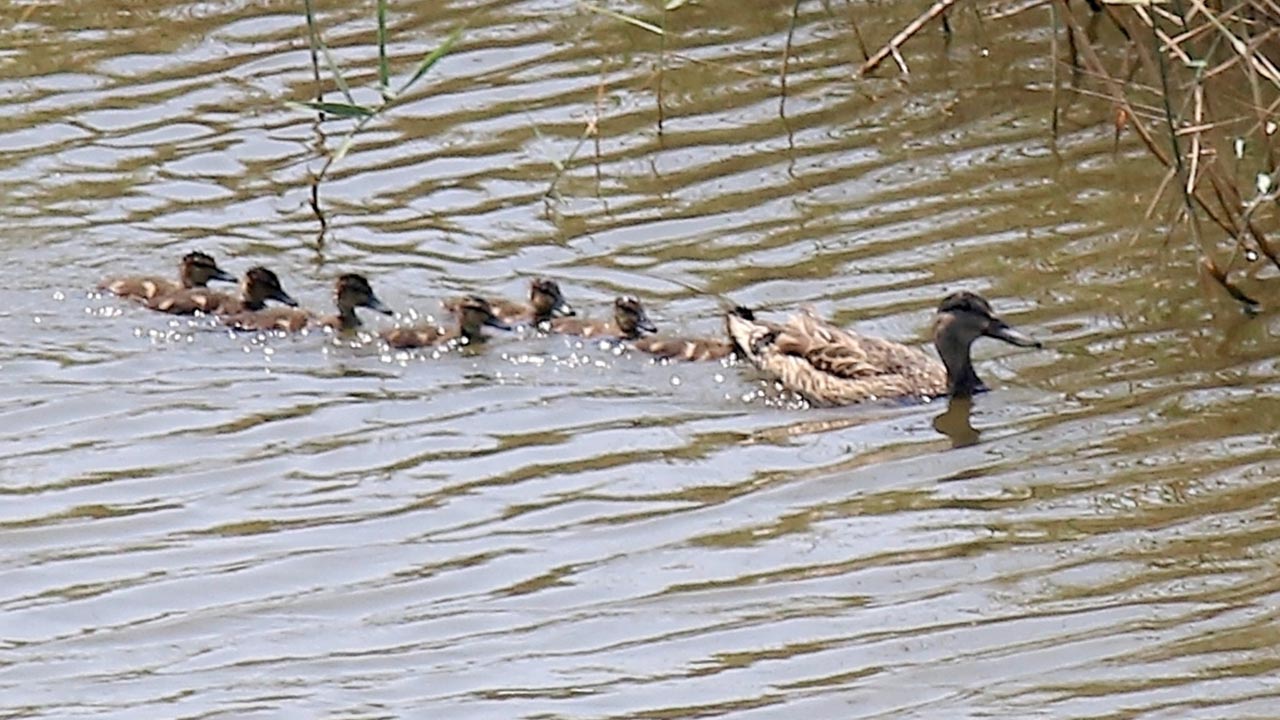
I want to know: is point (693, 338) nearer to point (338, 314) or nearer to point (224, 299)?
point (338, 314)

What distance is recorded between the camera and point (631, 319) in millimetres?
7559

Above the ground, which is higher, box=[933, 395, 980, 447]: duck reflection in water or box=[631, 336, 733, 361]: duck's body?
box=[631, 336, 733, 361]: duck's body

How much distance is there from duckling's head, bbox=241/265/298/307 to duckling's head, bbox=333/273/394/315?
0.18 m

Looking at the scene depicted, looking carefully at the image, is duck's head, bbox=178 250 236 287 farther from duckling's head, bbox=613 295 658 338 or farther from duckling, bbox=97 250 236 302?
duckling's head, bbox=613 295 658 338

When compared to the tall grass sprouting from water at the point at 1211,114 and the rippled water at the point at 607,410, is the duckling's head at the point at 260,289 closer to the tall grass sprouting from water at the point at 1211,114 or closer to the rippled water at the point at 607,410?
the rippled water at the point at 607,410

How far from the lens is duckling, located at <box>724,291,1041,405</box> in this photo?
7.23 metres

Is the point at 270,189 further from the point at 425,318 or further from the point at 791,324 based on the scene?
the point at 791,324

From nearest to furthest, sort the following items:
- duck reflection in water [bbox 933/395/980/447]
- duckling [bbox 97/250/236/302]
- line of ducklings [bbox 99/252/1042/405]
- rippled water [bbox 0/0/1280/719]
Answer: rippled water [bbox 0/0/1280/719], duck reflection in water [bbox 933/395/980/447], line of ducklings [bbox 99/252/1042/405], duckling [bbox 97/250/236/302]

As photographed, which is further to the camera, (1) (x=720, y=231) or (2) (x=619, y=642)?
(1) (x=720, y=231)

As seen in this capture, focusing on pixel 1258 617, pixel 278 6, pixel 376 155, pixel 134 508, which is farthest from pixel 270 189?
pixel 1258 617

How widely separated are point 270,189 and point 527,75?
3.47ft

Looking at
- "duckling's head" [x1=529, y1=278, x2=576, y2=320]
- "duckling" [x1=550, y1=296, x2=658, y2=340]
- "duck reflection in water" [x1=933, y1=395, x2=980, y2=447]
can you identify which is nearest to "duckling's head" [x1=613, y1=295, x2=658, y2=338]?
"duckling" [x1=550, y1=296, x2=658, y2=340]

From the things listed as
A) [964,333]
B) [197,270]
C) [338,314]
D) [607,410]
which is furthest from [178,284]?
[964,333]

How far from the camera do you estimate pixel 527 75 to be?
9.34 meters
